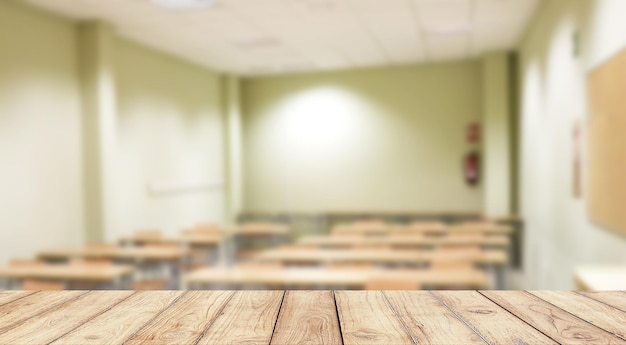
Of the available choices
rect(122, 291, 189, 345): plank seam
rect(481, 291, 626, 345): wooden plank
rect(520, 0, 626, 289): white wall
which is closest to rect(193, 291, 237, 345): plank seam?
rect(122, 291, 189, 345): plank seam

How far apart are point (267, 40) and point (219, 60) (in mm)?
1605

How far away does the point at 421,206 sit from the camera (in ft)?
34.4

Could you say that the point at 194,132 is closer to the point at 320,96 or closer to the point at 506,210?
the point at 320,96

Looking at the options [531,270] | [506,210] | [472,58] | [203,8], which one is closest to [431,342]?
[203,8]

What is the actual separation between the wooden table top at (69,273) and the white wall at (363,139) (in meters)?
6.03

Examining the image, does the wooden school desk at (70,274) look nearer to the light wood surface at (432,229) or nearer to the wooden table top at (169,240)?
the wooden table top at (169,240)

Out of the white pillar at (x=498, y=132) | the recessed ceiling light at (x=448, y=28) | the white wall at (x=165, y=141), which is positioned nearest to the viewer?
the recessed ceiling light at (x=448, y=28)

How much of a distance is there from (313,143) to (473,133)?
293 cm

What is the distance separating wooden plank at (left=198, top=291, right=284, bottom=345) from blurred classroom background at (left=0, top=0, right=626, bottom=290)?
217 cm

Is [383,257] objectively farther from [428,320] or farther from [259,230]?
[428,320]

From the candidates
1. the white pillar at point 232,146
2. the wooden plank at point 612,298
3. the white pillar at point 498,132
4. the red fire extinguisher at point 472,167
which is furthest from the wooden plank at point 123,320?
the white pillar at point 232,146

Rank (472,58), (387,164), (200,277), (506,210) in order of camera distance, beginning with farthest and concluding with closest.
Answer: (387,164) < (472,58) < (506,210) < (200,277)

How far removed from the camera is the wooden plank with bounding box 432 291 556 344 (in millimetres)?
1161

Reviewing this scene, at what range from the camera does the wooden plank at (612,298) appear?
1.41 meters
